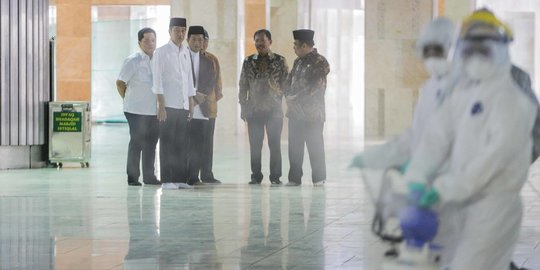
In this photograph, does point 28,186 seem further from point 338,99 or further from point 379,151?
point 338,99

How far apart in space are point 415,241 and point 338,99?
39135mm

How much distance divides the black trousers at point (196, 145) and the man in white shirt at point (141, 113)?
1.66ft

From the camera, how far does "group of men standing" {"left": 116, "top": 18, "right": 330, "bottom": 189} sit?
46.8 feet

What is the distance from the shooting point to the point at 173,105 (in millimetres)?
14242

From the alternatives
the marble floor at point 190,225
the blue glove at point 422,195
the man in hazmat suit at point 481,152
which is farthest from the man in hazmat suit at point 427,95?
the marble floor at point 190,225

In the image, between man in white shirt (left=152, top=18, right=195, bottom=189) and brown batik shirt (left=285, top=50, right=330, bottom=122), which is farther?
brown batik shirt (left=285, top=50, right=330, bottom=122)

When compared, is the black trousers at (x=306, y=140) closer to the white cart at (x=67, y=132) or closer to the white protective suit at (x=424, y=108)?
the white cart at (x=67, y=132)

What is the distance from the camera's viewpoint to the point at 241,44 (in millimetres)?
31094

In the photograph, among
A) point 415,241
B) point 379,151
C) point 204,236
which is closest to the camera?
point 415,241

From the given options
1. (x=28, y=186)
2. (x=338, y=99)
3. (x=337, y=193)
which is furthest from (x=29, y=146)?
(x=338, y=99)

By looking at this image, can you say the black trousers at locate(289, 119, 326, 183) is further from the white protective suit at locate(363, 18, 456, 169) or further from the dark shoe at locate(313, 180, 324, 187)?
the white protective suit at locate(363, 18, 456, 169)

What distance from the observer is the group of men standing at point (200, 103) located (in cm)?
1427

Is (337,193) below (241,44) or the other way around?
below

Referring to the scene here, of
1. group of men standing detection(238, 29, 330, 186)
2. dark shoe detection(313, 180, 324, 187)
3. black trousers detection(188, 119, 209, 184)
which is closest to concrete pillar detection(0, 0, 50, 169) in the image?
black trousers detection(188, 119, 209, 184)
